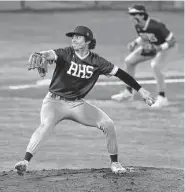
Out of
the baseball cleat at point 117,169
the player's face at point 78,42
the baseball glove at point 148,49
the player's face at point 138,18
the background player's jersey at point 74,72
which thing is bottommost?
the baseball cleat at point 117,169

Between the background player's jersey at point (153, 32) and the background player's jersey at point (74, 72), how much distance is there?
545 centimetres

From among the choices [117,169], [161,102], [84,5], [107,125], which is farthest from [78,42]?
[84,5]

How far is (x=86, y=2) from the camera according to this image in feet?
94.9

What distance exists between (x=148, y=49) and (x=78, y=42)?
6.07 metres

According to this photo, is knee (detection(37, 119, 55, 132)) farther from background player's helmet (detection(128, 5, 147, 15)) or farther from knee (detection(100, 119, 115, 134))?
background player's helmet (detection(128, 5, 147, 15))

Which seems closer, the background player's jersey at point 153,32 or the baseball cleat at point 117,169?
the baseball cleat at point 117,169

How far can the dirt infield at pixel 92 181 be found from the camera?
9.68 m

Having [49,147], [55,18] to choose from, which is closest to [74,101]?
[49,147]

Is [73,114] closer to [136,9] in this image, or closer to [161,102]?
[136,9]

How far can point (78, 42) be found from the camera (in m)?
10.0

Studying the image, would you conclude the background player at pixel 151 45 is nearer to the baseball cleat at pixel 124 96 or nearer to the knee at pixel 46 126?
the baseball cleat at pixel 124 96

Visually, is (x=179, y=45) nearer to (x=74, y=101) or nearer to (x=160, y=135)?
(x=160, y=135)

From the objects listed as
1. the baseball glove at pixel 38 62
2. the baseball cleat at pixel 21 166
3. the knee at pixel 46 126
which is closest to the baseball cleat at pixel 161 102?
the knee at pixel 46 126

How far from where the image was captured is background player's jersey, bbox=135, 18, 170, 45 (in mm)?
15562
